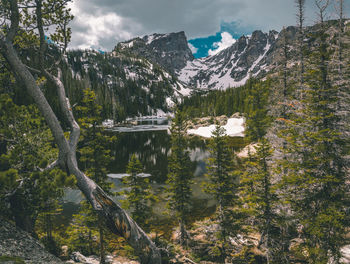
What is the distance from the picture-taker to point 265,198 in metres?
12.1

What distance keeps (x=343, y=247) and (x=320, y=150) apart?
8.00 metres

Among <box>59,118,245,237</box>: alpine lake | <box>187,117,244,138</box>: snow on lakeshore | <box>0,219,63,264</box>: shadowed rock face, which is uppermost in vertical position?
<box>187,117,244,138</box>: snow on lakeshore

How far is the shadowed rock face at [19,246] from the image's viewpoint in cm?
606

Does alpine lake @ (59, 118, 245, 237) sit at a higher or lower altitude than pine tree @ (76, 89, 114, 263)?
lower

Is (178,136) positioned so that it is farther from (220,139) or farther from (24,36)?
(24,36)

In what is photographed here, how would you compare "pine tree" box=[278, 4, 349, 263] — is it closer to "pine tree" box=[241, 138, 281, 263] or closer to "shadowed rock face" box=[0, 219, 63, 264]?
"pine tree" box=[241, 138, 281, 263]

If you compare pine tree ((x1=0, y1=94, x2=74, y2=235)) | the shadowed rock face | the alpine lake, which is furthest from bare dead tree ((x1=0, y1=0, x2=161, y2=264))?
the alpine lake

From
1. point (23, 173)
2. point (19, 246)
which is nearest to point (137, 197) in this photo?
point (19, 246)

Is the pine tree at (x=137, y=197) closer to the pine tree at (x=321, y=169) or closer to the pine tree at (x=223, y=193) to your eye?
the pine tree at (x=223, y=193)

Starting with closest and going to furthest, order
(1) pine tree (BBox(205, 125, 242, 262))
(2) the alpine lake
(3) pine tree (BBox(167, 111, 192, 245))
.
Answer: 1. (1) pine tree (BBox(205, 125, 242, 262))
2. (3) pine tree (BBox(167, 111, 192, 245))
3. (2) the alpine lake

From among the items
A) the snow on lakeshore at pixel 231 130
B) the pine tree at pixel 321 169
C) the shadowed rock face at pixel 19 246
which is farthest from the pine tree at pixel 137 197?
the snow on lakeshore at pixel 231 130

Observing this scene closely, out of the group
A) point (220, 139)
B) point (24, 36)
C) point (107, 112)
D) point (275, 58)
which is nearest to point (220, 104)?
point (107, 112)

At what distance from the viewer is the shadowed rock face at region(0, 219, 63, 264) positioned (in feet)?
19.9

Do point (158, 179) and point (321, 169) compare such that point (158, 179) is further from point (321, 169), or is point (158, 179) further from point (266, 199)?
point (321, 169)
